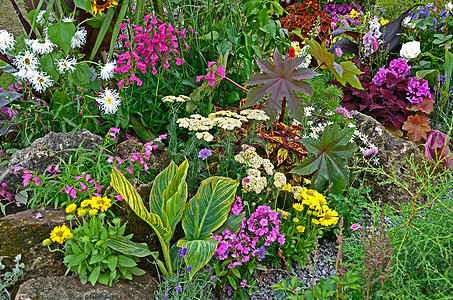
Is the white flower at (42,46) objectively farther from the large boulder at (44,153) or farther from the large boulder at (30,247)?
the large boulder at (30,247)

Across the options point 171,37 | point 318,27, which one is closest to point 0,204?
point 171,37

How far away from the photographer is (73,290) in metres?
1.66

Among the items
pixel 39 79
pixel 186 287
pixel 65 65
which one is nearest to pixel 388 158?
pixel 186 287

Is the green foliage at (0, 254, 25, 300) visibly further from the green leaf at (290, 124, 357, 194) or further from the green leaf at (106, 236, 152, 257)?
the green leaf at (290, 124, 357, 194)

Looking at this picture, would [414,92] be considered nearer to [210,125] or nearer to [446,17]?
[446,17]

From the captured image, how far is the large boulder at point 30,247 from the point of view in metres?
1.78

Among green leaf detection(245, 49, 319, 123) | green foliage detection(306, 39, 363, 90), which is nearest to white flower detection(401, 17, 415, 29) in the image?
green foliage detection(306, 39, 363, 90)

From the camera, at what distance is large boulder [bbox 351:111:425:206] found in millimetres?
2725

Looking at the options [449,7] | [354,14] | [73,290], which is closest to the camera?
[73,290]

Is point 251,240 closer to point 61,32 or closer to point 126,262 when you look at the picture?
point 126,262

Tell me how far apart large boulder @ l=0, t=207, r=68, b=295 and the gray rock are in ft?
0.41

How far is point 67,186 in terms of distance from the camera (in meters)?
1.96

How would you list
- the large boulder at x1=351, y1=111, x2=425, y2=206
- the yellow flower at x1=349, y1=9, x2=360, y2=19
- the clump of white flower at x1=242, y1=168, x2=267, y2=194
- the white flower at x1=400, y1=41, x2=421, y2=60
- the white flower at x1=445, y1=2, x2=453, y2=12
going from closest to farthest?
the clump of white flower at x1=242, y1=168, x2=267, y2=194, the large boulder at x1=351, y1=111, x2=425, y2=206, the white flower at x1=400, y1=41, x2=421, y2=60, the white flower at x1=445, y1=2, x2=453, y2=12, the yellow flower at x1=349, y1=9, x2=360, y2=19

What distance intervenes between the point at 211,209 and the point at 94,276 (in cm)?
64
